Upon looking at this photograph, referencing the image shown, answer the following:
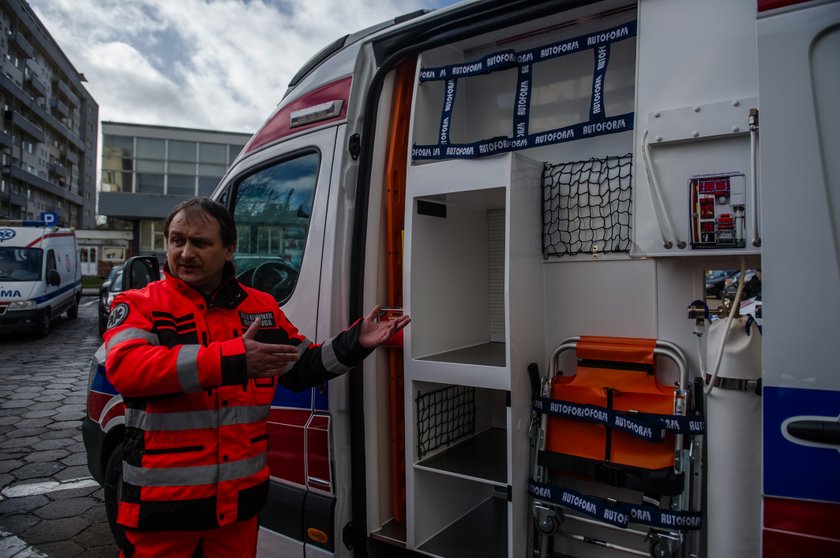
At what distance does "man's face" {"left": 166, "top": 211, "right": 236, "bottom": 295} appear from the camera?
1.84 metres

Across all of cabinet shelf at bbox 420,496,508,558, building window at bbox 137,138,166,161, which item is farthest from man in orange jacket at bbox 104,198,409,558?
building window at bbox 137,138,166,161

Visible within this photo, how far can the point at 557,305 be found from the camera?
256 cm

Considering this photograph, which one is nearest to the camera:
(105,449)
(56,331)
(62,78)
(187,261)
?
(187,261)

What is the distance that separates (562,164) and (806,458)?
1.60 m

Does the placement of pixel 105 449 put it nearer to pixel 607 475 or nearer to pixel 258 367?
pixel 258 367

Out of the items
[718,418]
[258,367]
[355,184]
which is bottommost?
[718,418]

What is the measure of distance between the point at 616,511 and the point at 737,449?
22.3 inches

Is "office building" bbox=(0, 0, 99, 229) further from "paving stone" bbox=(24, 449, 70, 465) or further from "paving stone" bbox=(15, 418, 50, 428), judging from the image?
"paving stone" bbox=(24, 449, 70, 465)

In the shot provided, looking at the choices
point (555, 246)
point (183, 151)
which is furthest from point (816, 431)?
point (183, 151)

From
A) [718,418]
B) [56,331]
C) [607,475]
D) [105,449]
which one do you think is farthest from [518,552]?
[56,331]

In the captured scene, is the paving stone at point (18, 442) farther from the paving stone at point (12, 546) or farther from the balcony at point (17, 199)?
the balcony at point (17, 199)

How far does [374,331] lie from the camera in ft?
7.00

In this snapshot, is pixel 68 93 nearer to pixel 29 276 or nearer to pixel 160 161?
pixel 160 161

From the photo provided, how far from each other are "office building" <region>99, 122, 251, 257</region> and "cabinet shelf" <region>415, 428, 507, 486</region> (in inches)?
937
